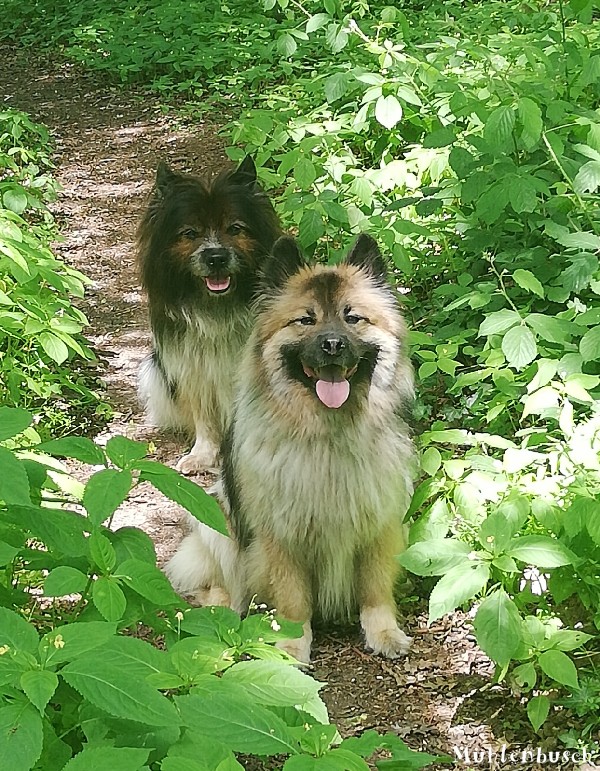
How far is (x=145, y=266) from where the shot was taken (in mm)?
4551

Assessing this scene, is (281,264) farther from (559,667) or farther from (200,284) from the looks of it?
(559,667)

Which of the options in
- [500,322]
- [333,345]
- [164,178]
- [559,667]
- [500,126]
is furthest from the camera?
[164,178]

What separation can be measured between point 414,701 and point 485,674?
0.86 feet

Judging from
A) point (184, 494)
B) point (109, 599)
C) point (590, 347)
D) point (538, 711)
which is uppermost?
point (184, 494)

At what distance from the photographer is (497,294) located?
13.9 feet

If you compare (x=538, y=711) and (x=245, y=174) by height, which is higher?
(x=245, y=174)

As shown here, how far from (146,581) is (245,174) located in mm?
2858

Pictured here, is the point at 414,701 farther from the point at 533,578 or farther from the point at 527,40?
the point at 527,40

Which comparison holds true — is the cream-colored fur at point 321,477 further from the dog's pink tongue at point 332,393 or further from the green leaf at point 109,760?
the green leaf at point 109,760

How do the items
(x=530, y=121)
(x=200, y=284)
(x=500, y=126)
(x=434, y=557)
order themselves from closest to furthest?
1. (x=434, y=557)
2. (x=530, y=121)
3. (x=500, y=126)
4. (x=200, y=284)

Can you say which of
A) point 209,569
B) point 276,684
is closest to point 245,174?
point 209,569

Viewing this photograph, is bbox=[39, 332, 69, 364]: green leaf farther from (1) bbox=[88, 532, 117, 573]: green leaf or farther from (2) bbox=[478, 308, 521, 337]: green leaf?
(1) bbox=[88, 532, 117, 573]: green leaf

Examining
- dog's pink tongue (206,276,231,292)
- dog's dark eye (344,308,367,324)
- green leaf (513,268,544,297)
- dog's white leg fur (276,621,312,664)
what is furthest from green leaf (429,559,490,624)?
dog's pink tongue (206,276,231,292)

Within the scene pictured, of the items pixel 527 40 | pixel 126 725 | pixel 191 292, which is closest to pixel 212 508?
pixel 126 725
